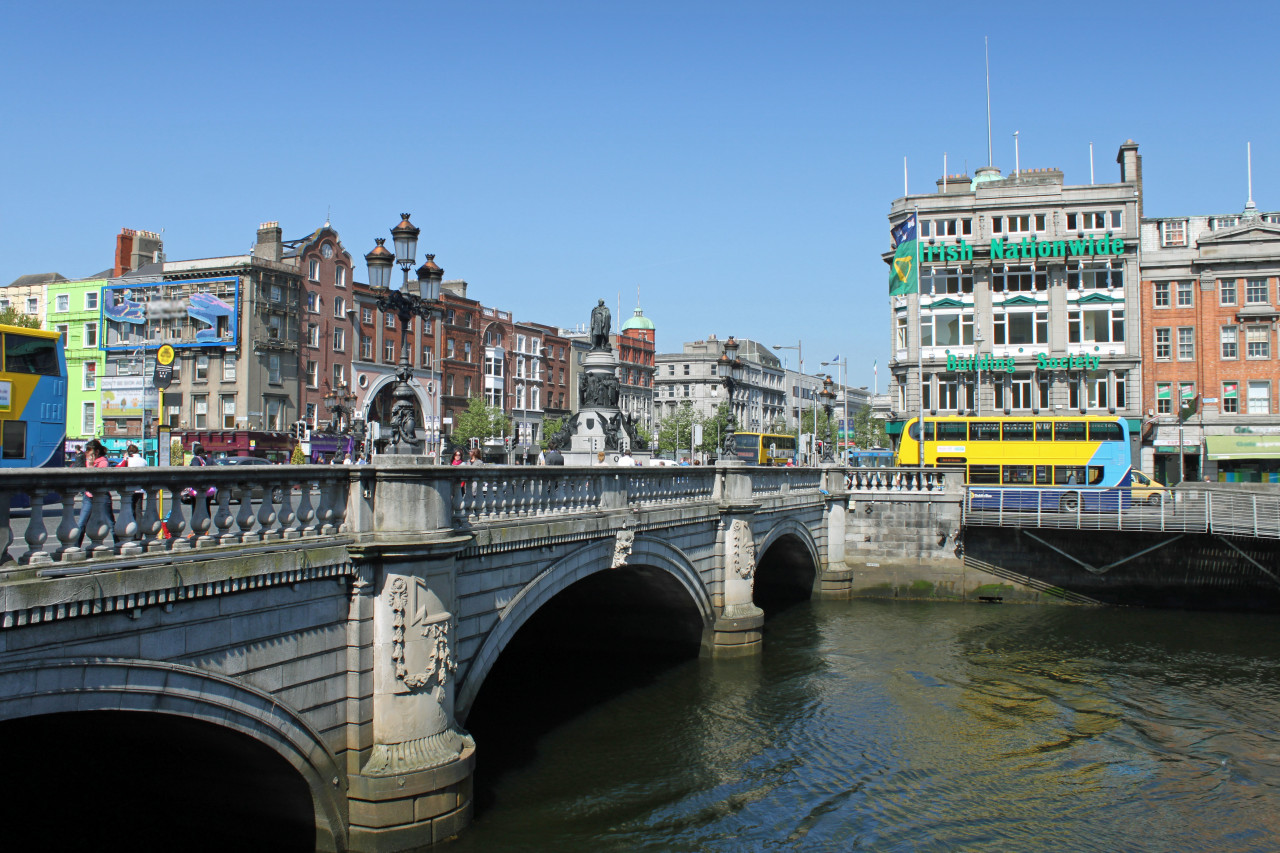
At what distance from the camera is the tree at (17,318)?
59.7 meters

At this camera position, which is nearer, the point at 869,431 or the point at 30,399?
the point at 30,399

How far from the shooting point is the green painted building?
63.7m

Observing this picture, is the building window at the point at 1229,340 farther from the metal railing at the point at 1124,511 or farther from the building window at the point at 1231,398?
the metal railing at the point at 1124,511

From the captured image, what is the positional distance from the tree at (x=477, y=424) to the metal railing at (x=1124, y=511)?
44851 mm

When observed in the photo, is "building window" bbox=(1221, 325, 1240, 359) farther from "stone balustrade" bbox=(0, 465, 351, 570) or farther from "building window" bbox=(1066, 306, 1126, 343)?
"stone balustrade" bbox=(0, 465, 351, 570)

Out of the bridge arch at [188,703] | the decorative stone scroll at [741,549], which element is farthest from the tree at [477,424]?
the bridge arch at [188,703]

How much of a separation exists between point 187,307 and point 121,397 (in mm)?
8250

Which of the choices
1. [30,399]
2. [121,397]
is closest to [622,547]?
[30,399]

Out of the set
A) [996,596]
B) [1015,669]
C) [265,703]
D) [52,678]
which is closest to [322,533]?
[265,703]

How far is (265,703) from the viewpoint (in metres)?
10.4

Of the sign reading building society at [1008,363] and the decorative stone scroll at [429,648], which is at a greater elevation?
the sign reading building society at [1008,363]

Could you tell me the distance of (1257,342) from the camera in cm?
5234

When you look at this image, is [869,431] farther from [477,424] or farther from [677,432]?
[477,424]

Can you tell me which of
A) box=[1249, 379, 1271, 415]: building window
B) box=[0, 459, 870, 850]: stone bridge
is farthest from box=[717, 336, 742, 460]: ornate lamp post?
box=[1249, 379, 1271, 415]: building window
